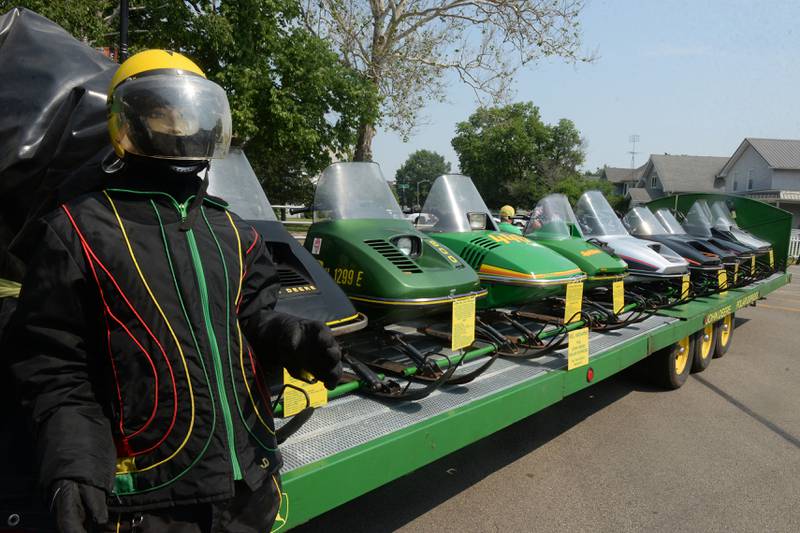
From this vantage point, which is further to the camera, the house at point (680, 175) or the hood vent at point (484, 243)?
the house at point (680, 175)

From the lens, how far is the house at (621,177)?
6644 centimetres

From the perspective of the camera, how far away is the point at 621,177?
7050 centimetres

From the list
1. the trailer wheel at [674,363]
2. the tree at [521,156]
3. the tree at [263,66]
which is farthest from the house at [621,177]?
the trailer wheel at [674,363]

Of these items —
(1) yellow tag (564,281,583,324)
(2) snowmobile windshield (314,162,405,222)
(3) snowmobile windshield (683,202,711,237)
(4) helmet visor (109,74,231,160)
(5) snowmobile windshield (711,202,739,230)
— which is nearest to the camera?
(4) helmet visor (109,74,231,160)

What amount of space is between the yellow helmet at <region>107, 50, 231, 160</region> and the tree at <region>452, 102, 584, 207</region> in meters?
51.4

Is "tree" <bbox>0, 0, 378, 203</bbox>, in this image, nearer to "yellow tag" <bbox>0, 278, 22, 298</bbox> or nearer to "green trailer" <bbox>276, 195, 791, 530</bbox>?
"yellow tag" <bbox>0, 278, 22, 298</bbox>

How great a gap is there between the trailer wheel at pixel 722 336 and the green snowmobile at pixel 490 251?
3.90 metres

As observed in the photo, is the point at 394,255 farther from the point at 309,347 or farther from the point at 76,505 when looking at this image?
the point at 76,505

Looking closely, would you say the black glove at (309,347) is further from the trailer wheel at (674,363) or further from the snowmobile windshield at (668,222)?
the snowmobile windshield at (668,222)

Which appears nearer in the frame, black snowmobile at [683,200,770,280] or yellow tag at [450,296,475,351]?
yellow tag at [450,296,475,351]

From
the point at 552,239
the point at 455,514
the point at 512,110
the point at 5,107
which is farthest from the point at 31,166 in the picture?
the point at 512,110

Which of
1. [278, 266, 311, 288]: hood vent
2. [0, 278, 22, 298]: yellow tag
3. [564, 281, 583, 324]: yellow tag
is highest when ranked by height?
[0, 278, 22, 298]: yellow tag

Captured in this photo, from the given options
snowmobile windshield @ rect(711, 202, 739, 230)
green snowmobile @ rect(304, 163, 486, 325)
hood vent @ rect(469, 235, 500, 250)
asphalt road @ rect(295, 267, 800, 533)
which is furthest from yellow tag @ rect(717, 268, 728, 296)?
green snowmobile @ rect(304, 163, 486, 325)

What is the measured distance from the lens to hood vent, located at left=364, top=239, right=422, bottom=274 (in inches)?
153
